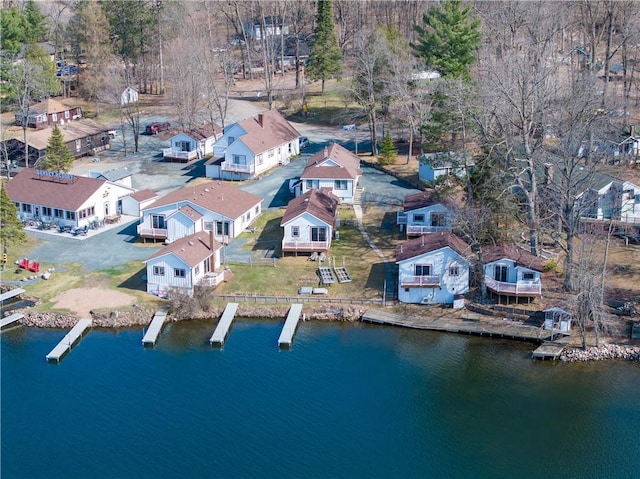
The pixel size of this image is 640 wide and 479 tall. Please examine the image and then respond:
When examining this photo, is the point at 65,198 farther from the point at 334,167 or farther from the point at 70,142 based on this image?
the point at 334,167

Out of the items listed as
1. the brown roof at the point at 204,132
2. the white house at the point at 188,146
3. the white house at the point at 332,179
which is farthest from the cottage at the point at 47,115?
the white house at the point at 332,179

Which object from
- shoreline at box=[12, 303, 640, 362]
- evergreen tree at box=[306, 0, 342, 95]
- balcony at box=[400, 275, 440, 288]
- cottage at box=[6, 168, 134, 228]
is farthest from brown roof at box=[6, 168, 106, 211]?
evergreen tree at box=[306, 0, 342, 95]

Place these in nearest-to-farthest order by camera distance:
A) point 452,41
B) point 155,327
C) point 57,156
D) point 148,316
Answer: point 155,327 < point 148,316 < point 57,156 < point 452,41

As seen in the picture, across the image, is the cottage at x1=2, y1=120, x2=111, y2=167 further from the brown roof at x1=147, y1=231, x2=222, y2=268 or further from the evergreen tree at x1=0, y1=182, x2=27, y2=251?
the brown roof at x1=147, y1=231, x2=222, y2=268

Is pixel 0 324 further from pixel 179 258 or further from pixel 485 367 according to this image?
pixel 485 367

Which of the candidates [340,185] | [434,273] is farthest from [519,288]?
[340,185]

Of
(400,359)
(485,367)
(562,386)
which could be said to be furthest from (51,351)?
(562,386)
